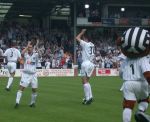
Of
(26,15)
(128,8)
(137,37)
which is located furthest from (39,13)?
(137,37)

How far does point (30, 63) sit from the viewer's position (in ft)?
52.1

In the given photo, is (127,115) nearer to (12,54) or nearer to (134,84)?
(134,84)

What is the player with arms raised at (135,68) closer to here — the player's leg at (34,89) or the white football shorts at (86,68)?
the player's leg at (34,89)

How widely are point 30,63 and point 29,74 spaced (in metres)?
0.37

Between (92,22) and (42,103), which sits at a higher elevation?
(92,22)

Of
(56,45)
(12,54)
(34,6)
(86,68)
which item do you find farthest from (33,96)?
(34,6)

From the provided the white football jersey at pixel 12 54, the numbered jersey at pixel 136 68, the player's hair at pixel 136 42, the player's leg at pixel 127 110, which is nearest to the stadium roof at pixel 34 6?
the white football jersey at pixel 12 54

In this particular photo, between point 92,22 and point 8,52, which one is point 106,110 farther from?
point 92,22

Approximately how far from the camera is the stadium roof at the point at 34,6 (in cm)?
4695

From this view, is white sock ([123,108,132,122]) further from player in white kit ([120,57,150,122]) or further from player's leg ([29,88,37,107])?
player's leg ([29,88,37,107])

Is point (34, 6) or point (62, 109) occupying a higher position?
point (34, 6)

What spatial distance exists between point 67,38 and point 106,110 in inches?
1396

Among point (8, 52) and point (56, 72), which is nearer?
point (8, 52)

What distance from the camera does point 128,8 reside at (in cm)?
5409
